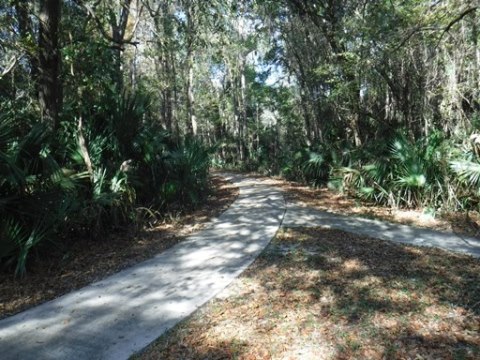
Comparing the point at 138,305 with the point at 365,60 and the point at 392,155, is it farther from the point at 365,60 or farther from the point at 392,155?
the point at 365,60

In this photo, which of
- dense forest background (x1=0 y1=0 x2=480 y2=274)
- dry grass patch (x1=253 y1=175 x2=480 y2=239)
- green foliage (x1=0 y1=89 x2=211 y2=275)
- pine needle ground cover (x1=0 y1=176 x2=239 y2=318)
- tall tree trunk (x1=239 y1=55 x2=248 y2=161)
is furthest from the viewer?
tall tree trunk (x1=239 y1=55 x2=248 y2=161)

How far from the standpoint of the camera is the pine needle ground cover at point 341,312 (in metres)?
3.11

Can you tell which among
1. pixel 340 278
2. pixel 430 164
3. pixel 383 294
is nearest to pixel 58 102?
pixel 340 278

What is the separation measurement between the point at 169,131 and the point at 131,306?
6.68 meters

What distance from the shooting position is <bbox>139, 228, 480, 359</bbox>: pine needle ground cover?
311 centimetres

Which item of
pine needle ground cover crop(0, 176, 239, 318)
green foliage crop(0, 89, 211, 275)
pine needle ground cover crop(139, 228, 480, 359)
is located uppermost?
green foliage crop(0, 89, 211, 275)

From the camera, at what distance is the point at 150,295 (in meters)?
4.28

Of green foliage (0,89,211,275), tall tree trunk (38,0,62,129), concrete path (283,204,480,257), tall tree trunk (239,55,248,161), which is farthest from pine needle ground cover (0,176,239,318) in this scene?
tall tree trunk (239,55,248,161)

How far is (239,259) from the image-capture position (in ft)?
17.4

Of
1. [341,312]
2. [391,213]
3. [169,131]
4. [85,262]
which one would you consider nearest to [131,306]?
[85,262]

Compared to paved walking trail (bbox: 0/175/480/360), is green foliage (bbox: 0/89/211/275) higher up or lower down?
higher up

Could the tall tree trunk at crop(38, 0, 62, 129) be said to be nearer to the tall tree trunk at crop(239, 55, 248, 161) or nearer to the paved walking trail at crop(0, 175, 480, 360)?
the paved walking trail at crop(0, 175, 480, 360)

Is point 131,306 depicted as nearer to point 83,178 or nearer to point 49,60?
point 83,178

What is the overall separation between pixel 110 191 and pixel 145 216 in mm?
1196
